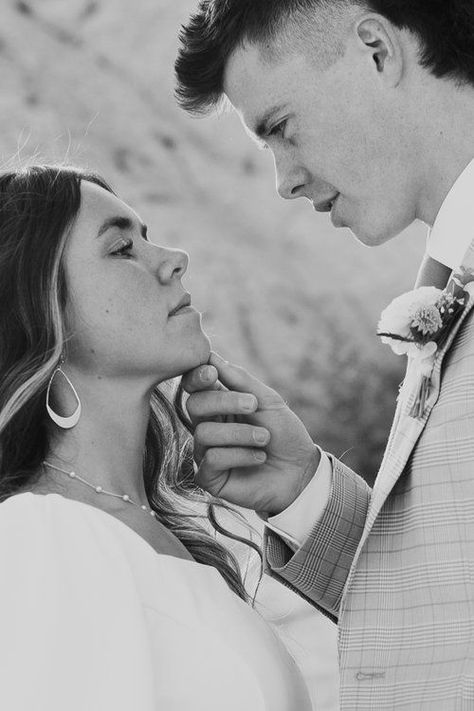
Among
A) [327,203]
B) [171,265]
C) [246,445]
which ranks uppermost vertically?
[327,203]

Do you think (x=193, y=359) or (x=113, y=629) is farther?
(x=193, y=359)

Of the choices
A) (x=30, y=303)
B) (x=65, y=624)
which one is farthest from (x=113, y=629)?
(x=30, y=303)

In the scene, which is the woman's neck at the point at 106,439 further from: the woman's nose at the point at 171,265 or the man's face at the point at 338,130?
the man's face at the point at 338,130

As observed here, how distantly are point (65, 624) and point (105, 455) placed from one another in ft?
1.83

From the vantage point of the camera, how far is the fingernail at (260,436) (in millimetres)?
2184

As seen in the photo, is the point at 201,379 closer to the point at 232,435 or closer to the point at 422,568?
the point at 232,435

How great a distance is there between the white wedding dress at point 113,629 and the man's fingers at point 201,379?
1.23 ft

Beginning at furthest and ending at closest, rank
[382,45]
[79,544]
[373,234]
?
1. [373,234]
2. [382,45]
3. [79,544]

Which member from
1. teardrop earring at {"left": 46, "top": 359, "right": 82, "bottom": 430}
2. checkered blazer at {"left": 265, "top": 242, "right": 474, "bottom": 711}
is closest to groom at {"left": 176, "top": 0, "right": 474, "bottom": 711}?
checkered blazer at {"left": 265, "top": 242, "right": 474, "bottom": 711}

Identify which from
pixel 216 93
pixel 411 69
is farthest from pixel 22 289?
pixel 411 69

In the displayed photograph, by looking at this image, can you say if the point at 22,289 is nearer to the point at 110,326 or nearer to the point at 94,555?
the point at 110,326

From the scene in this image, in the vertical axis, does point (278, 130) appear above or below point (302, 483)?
above

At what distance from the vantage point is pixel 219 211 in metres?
6.50

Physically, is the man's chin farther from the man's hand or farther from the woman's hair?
the woman's hair
